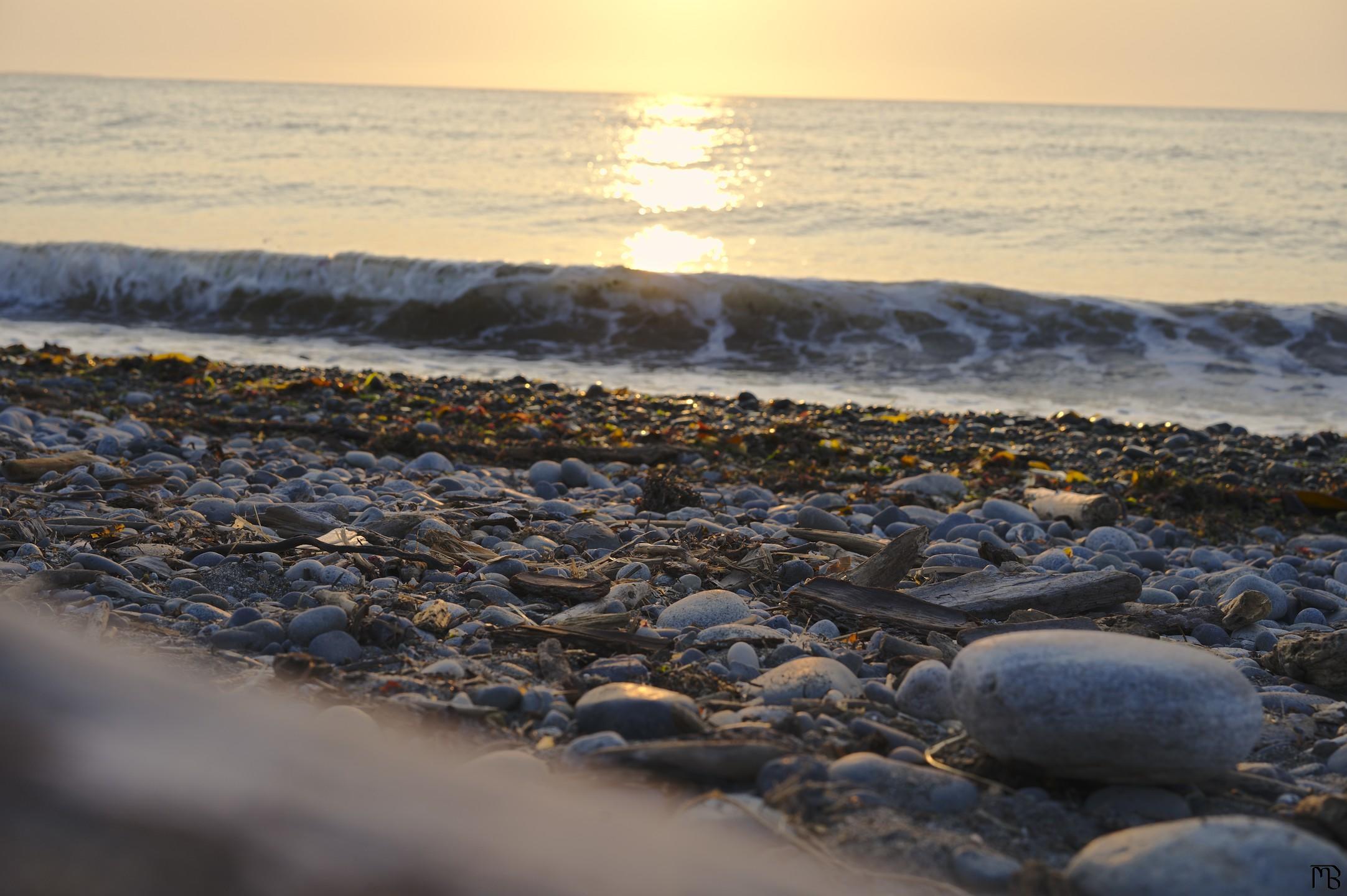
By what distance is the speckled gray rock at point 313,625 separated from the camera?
255 centimetres

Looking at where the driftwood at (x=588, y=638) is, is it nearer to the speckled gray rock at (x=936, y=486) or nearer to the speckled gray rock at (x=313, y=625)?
the speckled gray rock at (x=313, y=625)

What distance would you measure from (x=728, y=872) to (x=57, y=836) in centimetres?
47

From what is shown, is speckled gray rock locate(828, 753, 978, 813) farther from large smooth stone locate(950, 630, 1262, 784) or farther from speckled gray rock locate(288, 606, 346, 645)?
speckled gray rock locate(288, 606, 346, 645)

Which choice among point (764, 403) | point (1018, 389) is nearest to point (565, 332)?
point (764, 403)

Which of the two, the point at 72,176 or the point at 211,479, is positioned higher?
the point at 72,176

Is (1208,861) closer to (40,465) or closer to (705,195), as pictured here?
(40,465)

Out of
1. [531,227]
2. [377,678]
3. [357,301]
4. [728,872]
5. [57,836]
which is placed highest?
[531,227]

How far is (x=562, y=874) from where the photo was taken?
70 cm

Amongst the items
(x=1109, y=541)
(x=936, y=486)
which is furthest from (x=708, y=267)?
(x=1109, y=541)

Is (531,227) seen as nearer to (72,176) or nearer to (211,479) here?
(72,176)

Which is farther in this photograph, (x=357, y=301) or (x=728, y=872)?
(x=357, y=301)

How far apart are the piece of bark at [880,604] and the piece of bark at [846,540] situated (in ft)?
2.07

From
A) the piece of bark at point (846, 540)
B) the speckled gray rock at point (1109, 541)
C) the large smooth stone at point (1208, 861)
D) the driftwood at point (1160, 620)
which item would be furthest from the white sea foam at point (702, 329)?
the large smooth stone at point (1208, 861)

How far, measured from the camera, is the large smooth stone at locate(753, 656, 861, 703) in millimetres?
2393
